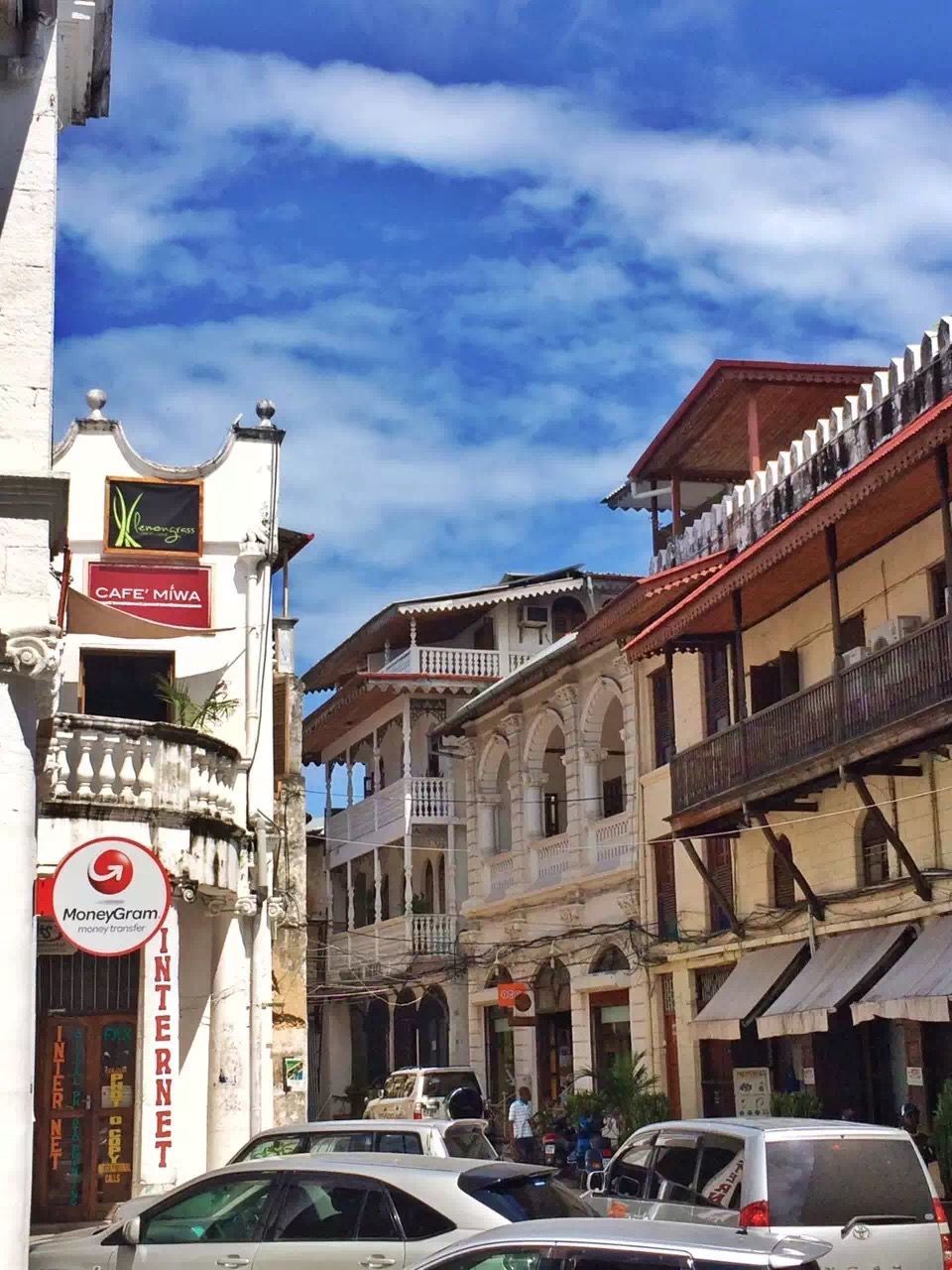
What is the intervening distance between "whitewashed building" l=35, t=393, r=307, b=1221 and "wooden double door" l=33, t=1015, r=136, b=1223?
22 mm

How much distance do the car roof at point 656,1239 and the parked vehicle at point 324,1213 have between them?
8.74 ft

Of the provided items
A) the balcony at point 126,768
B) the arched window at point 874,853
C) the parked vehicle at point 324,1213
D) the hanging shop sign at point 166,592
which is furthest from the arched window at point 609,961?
the parked vehicle at point 324,1213

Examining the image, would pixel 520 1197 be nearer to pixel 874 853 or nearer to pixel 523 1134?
pixel 874 853

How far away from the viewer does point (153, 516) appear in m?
22.3

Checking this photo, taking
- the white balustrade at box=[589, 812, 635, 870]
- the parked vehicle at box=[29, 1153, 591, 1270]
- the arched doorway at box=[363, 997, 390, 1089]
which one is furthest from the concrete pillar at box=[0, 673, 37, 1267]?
the arched doorway at box=[363, 997, 390, 1089]

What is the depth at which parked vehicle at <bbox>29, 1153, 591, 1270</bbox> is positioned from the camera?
950 cm

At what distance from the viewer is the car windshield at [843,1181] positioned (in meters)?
10.2

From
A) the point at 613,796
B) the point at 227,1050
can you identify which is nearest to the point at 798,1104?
the point at 227,1050

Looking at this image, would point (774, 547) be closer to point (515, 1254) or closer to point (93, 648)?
point (93, 648)

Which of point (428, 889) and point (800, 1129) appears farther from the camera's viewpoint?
point (428, 889)

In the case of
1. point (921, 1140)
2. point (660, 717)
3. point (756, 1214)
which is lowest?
point (921, 1140)

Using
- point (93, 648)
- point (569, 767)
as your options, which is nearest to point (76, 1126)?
point (93, 648)

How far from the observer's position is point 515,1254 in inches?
262

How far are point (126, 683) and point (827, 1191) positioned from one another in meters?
14.2
